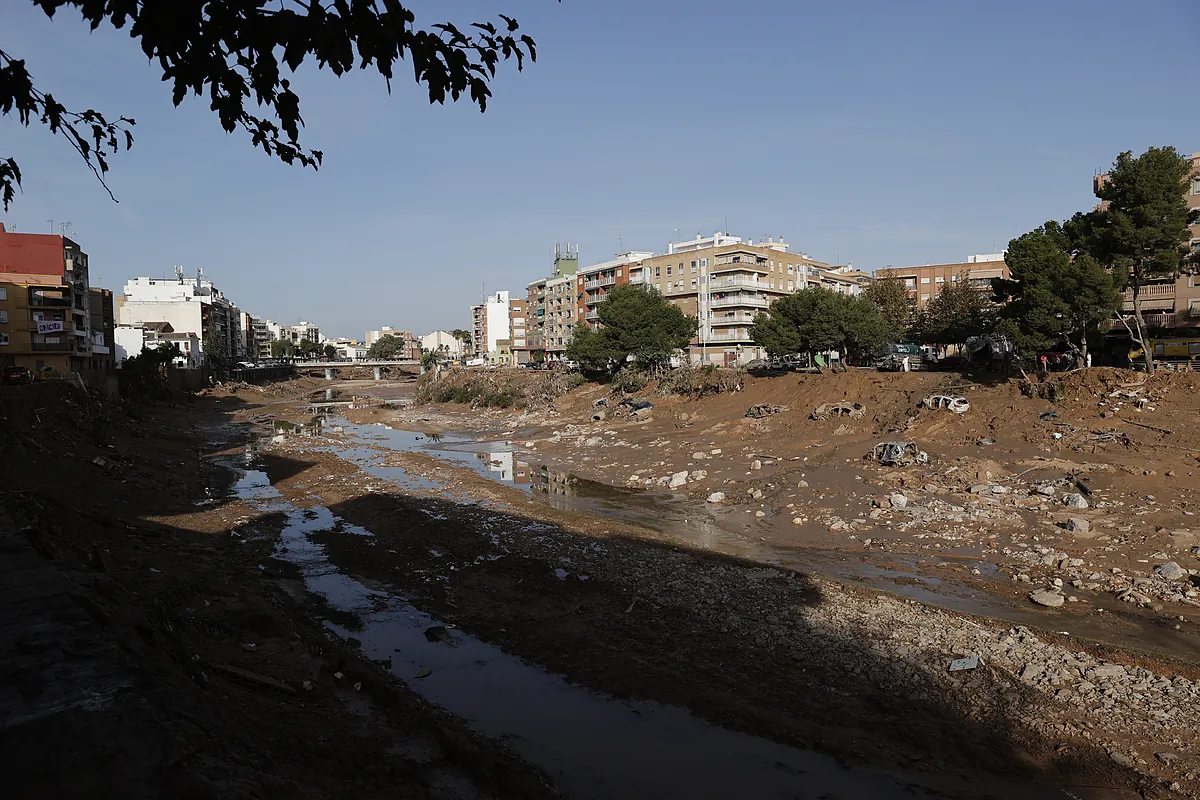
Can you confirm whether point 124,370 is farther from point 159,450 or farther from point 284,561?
point 284,561

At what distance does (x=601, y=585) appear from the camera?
1609 centimetres

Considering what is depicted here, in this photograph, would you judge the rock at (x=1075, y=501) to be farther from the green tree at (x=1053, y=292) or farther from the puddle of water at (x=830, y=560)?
the green tree at (x=1053, y=292)

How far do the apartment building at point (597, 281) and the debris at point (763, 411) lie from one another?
61.8 m

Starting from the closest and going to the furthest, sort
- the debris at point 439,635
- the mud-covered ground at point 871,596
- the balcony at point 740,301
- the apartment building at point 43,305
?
the mud-covered ground at point 871,596
the debris at point 439,635
the apartment building at point 43,305
the balcony at point 740,301

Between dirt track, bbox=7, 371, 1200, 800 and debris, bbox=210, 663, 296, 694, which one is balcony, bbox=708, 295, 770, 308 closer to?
dirt track, bbox=7, 371, 1200, 800

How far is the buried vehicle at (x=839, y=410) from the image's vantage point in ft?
121

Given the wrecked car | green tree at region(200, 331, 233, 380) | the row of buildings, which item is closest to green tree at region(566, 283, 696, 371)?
the row of buildings

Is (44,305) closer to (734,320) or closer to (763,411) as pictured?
(763,411)

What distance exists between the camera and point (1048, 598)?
1496 centimetres

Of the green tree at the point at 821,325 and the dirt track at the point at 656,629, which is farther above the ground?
the green tree at the point at 821,325

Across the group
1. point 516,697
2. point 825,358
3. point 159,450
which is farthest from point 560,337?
point 516,697

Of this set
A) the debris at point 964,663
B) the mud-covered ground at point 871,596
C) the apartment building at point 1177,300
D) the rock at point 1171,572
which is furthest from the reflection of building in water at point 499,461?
the apartment building at point 1177,300

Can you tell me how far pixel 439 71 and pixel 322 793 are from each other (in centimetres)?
571

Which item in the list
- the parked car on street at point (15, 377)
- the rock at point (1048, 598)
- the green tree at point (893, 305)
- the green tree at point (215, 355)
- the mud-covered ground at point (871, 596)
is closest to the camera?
the mud-covered ground at point (871, 596)
